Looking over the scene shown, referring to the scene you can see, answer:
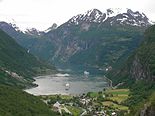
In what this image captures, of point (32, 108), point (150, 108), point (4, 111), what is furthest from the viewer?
point (32, 108)

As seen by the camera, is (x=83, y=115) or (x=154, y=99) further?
(x=83, y=115)

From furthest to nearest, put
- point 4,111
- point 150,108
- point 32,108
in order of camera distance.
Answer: point 32,108 < point 4,111 < point 150,108

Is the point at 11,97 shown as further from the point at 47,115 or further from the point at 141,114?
the point at 141,114

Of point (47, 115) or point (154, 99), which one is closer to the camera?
point (154, 99)

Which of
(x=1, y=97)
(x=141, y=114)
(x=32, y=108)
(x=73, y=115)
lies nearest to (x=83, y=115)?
(x=73, y=115)

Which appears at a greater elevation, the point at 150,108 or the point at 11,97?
the point at 11,97

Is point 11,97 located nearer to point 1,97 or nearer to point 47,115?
point 1,97

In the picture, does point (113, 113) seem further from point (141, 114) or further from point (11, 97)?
point (141, 114)

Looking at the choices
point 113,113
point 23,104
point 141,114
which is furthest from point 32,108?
point 141,114
